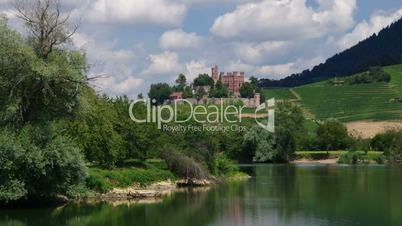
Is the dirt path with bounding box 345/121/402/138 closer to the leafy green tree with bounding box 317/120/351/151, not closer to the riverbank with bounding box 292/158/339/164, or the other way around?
the leafy green tree with bounding box 317/120/351/151

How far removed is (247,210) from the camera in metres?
44.2

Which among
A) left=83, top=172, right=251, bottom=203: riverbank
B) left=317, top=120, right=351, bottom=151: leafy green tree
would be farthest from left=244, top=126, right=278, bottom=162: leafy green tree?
left=83, top=172, right=251, bottom=203: riverbank

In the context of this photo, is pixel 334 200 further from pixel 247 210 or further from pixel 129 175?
pixel 129 175

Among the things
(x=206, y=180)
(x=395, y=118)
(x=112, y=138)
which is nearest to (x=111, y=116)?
(x=112, y=138)

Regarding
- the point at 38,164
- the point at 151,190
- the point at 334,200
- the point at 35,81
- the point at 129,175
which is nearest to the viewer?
the point at 38,164

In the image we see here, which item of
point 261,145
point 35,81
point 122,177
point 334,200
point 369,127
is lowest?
point 334,200

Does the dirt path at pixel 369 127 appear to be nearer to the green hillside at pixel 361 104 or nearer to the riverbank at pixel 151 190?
the green hillside at pixel 361 104

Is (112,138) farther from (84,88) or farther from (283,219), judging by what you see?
(283,219)

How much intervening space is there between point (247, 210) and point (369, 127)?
11637cm

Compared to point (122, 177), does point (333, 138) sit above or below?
above

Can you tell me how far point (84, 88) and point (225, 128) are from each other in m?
→ 80.9

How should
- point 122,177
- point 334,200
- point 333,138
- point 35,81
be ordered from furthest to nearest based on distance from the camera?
1. point 333,138
2. point 122,177
3. point 334,200
4. point 35,81

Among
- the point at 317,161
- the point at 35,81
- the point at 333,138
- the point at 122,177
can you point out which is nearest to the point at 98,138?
the point at 122,177

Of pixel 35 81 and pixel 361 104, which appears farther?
pixel 361 104
